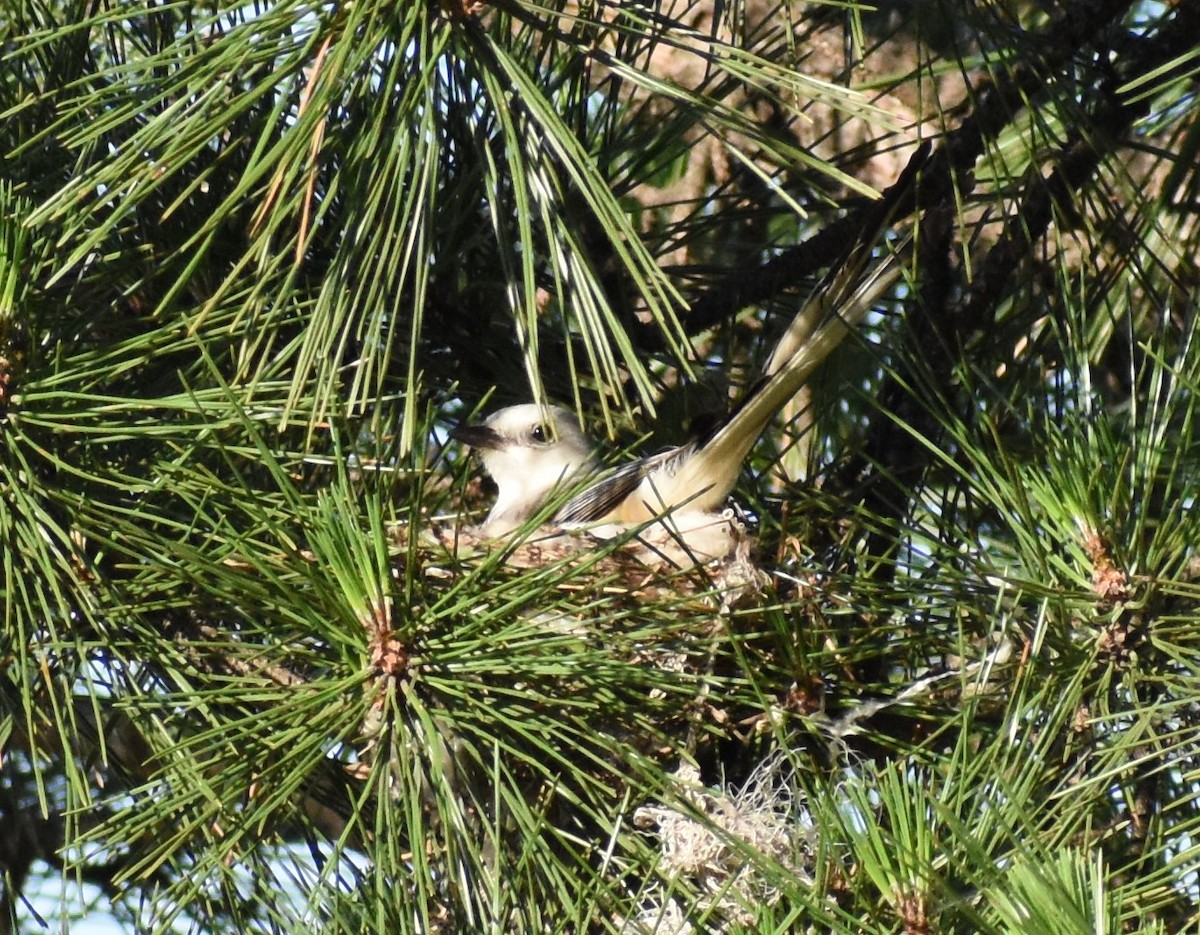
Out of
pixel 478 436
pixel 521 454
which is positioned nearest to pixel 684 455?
pixel 478 436

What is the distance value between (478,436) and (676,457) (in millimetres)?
592

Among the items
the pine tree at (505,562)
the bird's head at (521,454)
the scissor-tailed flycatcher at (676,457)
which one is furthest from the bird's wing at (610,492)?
the pine tree at (505,562)

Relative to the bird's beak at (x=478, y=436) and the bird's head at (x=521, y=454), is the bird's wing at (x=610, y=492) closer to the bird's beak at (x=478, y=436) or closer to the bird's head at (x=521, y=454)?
the bird's head at (x=521, y=454)

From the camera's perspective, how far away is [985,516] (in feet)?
7.85

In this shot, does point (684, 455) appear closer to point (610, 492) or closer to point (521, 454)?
point (610, 492)

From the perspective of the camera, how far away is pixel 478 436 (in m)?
3.24

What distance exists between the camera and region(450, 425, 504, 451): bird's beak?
316 centimetres

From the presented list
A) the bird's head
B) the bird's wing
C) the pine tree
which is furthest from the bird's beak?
the pine tree

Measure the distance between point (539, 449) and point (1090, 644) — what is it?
5.92ft

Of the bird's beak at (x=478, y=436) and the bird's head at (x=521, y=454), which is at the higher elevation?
the bird's beak at (x=478, y=436)

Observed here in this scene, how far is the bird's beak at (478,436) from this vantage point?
316 centimetres

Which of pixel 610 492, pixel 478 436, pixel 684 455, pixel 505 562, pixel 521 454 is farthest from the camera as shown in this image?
pixel 521 454

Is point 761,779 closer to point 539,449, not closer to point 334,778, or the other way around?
point 334,778

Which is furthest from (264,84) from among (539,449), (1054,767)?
(539,449)
